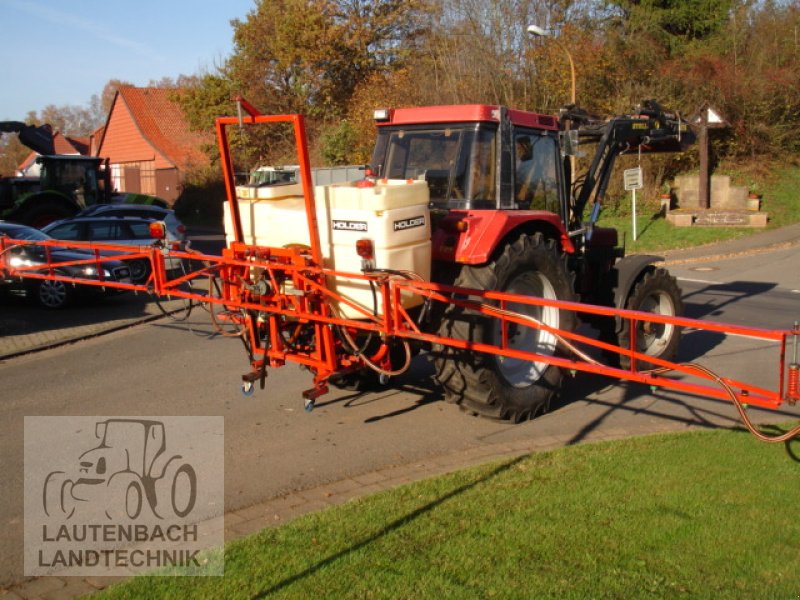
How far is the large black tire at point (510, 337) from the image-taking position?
264 inches

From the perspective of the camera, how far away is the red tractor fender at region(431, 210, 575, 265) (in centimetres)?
670

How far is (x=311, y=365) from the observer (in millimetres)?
6555

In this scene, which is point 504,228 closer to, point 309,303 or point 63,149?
point 309,303

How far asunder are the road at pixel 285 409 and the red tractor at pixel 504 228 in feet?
1.64

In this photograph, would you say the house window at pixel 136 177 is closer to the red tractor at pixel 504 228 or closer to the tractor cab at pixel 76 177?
the tractor cab at pixel 76 177

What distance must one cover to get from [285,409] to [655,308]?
442 cm

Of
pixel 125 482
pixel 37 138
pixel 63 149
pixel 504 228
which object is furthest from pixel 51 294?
pixel 63 149

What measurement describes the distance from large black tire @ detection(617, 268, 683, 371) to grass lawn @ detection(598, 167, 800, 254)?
12.6 m

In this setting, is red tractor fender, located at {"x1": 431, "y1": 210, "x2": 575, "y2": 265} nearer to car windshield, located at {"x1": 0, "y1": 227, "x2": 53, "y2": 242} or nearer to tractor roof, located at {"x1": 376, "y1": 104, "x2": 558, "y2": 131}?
tractor roof, located at {"x1": 376, "y1": 104, "x2": 558, "y2": 131}

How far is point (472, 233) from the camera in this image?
679 cm

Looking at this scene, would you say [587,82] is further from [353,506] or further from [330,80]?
[353,506]

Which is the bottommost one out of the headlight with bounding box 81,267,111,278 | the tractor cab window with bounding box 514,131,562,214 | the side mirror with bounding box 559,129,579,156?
the headlight with bounding box 81,267,111,278

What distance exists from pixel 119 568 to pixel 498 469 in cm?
261

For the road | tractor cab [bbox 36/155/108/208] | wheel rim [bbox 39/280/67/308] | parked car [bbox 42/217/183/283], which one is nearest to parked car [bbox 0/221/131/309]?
wheel rim [bbox 39/280/67/308]
